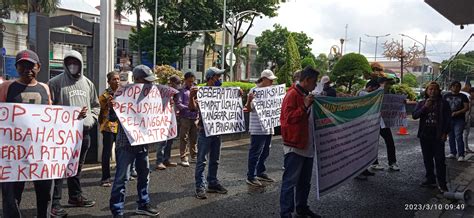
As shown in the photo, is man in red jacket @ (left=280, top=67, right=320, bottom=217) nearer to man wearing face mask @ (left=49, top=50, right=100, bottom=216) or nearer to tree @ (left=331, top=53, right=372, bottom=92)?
man wearing face mask @ (left=49, top=50, right=100, bottom=216)

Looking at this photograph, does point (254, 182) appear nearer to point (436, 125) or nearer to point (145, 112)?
point (145, 112)

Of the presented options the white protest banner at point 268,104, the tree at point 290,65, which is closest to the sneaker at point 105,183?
the white protest banner at point 268,104

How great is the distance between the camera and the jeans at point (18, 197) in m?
3.76

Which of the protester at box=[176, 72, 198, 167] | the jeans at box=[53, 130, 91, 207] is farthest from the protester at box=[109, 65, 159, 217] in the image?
the protester at box=[176, 72, 198, 167]

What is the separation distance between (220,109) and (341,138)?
1.86m

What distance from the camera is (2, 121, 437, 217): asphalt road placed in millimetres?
5219

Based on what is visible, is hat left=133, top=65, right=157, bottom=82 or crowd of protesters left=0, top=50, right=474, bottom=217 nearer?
crowd of protesters left=0, top=50, right=474, bottom=217

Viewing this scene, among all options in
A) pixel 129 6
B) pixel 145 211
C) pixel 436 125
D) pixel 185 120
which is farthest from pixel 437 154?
pixel 129 6

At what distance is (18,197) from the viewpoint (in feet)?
12.7

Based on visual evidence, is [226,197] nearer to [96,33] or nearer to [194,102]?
[194,102]

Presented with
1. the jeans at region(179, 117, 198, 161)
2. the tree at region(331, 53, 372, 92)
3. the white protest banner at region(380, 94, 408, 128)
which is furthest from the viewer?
the tree at region(331, 53, 372, 92)

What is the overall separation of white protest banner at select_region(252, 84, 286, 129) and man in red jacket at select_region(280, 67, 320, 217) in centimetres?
177

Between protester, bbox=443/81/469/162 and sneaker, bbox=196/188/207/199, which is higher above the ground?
protester, bbox=443/81/469/162

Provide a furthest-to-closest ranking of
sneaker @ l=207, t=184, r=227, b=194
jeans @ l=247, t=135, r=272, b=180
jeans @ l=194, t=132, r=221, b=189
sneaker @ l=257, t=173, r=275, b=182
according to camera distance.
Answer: sneaker @ l=257, t=173, r=275, b=182
jeans @ l=247, t=135, r=272, b=180
sneaker @ l=207, t=184, r=227, b=194
jeans @ l=194, t=132, r=221, b=189
